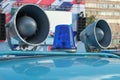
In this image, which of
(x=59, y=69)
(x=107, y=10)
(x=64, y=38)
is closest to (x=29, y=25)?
(x=64, y=38)

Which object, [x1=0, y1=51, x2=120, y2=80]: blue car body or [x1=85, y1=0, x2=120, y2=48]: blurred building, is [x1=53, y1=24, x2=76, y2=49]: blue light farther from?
[x1=85, y1=0, x2=120, y2=48]: blurred building

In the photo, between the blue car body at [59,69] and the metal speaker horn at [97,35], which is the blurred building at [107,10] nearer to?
the metal speaker horn at [97,35]

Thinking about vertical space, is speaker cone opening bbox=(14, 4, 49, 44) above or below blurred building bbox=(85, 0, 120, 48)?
above

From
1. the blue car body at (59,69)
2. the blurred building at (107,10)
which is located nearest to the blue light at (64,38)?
the blue car body at (59,69)

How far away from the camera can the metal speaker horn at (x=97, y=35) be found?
382 centimetres

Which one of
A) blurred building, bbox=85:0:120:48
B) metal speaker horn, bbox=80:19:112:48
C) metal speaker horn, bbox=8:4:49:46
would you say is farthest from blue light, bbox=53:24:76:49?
blurred building, bbox=85:0:120:48

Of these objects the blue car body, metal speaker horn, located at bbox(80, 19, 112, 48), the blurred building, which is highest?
the blue car body

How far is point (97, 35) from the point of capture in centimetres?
389

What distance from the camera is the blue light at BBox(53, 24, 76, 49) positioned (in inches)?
137

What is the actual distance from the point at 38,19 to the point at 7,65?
1.63 m

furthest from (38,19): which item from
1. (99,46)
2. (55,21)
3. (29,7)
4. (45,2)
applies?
(45,2)

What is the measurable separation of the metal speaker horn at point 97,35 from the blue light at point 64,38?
318mm

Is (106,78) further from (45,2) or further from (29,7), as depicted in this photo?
(45,2)

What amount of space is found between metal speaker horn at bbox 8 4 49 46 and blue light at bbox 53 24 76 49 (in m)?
0.11
